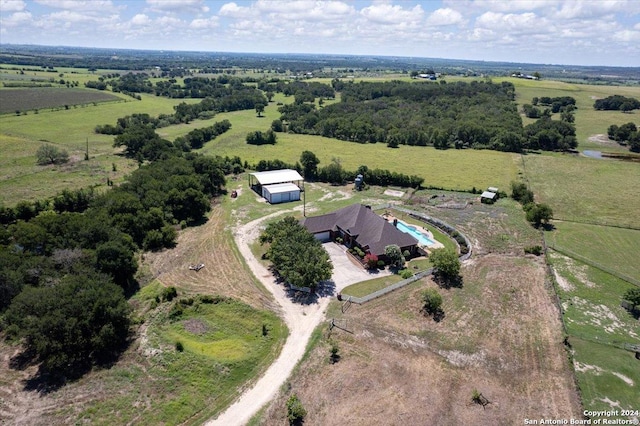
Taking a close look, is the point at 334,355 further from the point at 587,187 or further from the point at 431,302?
the point at 587,187

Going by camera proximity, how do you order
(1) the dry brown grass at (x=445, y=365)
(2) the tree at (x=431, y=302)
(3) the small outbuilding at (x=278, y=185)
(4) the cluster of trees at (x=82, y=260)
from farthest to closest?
(3) the small outbuilding at (x=278, y=185)
(2) the tree at (x=431, y=302)
(4) the cluster of trees at (x=82, y=260)
(1) the dry brown grass at (x=445, y=365)

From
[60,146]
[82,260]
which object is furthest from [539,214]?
[60,146]

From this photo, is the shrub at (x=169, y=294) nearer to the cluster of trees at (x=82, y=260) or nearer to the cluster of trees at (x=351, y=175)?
the cluster of trees at (x=82, y=260)

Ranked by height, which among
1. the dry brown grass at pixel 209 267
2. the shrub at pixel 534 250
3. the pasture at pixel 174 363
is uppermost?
the shrub at pixel 534 250

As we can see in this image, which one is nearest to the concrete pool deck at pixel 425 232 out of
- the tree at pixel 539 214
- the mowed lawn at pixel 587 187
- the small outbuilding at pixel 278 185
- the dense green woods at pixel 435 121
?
the tree at pixel 539 214

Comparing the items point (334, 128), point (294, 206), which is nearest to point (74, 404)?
point (294, 206)

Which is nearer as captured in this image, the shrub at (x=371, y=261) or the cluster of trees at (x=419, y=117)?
the shrub at (x=371, y=261)
